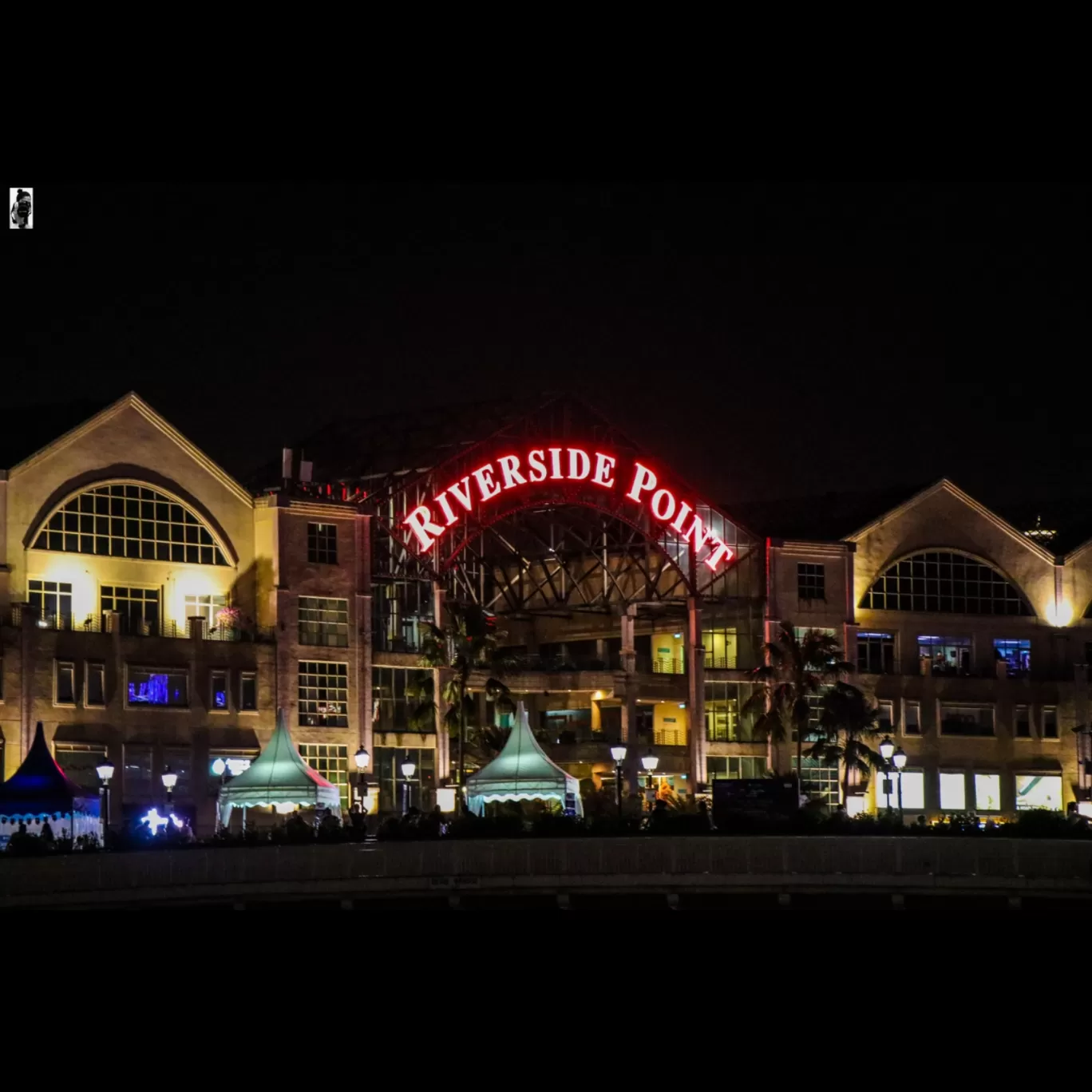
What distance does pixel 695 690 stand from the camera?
400 ft

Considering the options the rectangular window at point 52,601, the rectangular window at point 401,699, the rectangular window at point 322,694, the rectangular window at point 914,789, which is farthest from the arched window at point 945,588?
the rectangular window at point 52,601

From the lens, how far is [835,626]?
12494 centimetres

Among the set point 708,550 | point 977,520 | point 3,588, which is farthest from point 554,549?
point 3,588

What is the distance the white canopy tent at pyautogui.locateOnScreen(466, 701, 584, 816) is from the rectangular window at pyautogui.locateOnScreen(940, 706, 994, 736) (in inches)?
1444

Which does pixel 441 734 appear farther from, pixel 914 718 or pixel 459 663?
pixel 914 718

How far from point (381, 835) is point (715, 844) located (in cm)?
1077

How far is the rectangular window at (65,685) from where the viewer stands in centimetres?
10294

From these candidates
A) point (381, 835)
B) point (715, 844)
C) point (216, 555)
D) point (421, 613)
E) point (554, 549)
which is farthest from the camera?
point (554, 549)

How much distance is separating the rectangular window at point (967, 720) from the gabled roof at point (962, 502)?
818cm

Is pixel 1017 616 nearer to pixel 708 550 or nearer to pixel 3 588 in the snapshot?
pixel 708 550

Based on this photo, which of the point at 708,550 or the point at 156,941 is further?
the point at 708,550

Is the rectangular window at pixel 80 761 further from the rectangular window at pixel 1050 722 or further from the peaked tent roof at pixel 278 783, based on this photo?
the rectangular window at pixel 1050 722

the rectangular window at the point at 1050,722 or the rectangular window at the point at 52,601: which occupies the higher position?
the rectangular window at the point at 52,601

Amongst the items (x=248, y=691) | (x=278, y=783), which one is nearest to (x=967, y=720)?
(x=248, y=691)
